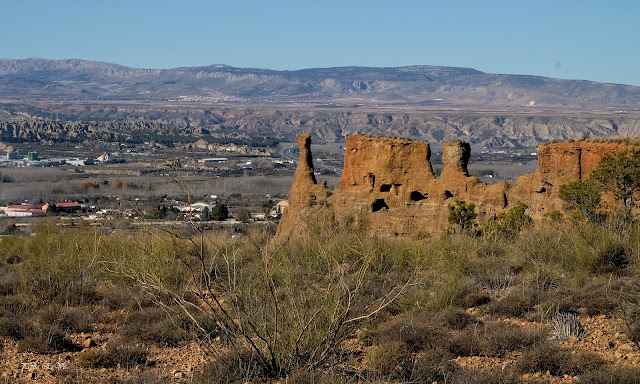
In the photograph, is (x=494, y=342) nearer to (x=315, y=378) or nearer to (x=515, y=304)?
(x=515, y=304)

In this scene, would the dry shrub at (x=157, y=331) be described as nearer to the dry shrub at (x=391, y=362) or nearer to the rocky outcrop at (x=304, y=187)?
the dry shrub at (x=391, y=362)

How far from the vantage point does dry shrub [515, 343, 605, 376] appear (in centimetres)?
809

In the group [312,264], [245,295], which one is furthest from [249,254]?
[245,295]

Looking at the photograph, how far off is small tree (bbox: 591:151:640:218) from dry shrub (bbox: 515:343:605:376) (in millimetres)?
12806

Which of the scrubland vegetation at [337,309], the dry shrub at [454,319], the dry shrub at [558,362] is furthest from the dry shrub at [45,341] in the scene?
the dry shrub at [558,362]

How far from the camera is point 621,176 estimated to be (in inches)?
808

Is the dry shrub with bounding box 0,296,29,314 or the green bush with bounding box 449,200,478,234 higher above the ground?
the dry shrub with bounding box 0,296,29,314

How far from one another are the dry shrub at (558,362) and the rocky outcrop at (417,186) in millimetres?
14846

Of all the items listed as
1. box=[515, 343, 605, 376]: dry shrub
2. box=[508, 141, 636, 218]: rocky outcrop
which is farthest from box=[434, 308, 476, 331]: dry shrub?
box=[508, 141, 636, 218]: rocky outcrop

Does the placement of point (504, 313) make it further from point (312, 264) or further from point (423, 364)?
point (312, 264)

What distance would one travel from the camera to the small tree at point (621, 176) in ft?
67.3

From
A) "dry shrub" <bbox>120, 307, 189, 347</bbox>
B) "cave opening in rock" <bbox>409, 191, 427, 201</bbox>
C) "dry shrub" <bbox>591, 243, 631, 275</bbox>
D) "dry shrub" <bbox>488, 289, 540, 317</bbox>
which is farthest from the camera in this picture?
"cave opening in rock" <bbox>409, 191, 427, 201</bbox>

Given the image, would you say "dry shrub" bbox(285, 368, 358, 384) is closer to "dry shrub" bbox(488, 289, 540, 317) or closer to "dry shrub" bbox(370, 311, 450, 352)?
"dry shrub" bbox(370, 311, 450, 352)

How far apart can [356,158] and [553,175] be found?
8042 mm
